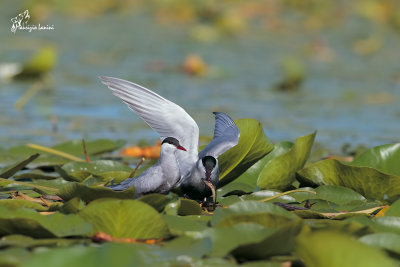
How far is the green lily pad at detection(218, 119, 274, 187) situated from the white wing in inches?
6.9

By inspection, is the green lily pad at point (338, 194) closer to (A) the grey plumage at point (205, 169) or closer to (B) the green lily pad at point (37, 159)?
(A) the grey plumage at point (205, 169)

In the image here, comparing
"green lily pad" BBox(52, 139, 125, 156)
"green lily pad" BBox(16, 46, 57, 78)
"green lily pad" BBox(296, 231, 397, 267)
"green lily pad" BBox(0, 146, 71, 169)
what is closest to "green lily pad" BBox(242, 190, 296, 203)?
"green lily pad" BBox(296, 231, 397, 267)

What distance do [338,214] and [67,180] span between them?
1383 millimetres

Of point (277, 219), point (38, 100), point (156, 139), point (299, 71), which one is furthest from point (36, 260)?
point (299, 71)

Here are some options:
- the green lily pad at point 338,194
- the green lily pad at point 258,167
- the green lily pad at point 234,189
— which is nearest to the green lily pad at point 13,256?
the green lily pad at point 234,189

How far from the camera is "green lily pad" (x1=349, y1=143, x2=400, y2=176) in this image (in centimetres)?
364

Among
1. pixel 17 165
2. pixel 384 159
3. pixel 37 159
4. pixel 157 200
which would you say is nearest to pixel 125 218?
pixel 157 200

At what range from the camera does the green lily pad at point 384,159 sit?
3643mm

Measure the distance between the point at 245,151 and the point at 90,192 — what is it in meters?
0.98

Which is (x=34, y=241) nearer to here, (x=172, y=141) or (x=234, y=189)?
(x=172, y=141)

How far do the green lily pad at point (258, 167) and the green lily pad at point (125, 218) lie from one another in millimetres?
1312

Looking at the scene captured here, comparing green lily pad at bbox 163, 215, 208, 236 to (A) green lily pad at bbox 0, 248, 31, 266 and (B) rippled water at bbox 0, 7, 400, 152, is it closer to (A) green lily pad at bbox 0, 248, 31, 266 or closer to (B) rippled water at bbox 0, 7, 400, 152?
(A) green lily pad at bbox 0, 248, 31, 266

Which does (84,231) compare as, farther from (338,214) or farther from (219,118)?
(219,118)

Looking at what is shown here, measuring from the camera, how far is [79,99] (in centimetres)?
807
